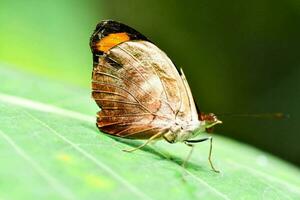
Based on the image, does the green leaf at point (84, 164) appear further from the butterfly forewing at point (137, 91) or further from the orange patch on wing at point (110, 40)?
the orange patch on wing at point (110, 40)

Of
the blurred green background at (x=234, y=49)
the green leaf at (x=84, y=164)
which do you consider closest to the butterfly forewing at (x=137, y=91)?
the green leaf at (x=84, y=164)

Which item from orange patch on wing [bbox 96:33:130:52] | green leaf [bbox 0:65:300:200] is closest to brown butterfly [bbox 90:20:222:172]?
orange patch on wing [bbox 96:33:130:52]

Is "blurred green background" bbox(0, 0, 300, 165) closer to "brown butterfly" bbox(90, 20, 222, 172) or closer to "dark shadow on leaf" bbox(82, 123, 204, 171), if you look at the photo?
"brown butterfly" bbox(90, 20, 222, 172)

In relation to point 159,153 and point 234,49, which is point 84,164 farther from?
point 234,49

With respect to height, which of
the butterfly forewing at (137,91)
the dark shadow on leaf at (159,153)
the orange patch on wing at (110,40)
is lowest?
the dark shadow on leaf at (159,153)

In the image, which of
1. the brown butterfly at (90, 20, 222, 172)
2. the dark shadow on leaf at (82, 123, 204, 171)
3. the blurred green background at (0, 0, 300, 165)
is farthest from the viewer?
the blurred green background at (0, 0, 300, 165)

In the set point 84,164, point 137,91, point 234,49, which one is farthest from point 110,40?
point 234,49
